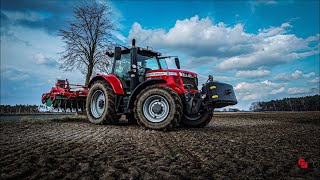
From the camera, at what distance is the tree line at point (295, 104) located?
83.7 meters

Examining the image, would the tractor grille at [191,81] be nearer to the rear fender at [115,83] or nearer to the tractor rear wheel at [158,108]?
the tractor rear wheel at [158,108]

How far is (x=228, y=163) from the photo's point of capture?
240 centimetres

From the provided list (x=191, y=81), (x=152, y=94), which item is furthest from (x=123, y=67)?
(x=191, y=81)

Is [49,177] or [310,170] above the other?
[49,177]

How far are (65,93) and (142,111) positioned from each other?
4713 millimetres

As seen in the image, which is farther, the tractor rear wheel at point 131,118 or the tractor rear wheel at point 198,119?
the tractor rear wheel at point 131,118

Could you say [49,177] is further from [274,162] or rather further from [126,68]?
[126,68]

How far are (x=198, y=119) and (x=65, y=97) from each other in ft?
18.3

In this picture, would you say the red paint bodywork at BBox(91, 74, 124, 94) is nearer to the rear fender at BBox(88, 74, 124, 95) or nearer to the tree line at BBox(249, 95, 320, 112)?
the rear fender at BBox(88, 74, 124, 95)

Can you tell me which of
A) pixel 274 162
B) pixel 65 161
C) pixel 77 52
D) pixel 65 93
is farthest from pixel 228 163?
pixel 77 52

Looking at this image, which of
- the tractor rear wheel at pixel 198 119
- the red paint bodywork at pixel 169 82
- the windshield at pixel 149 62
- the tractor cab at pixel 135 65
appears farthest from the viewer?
the windshield at pixel 149 62

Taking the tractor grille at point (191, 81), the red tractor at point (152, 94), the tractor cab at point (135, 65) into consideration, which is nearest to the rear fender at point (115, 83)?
the red tractor at point (152, 94)

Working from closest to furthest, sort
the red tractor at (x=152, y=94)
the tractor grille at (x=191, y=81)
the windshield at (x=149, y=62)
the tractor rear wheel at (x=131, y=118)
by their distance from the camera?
the red tractor at (x=152, y=94)
the tractor grille at (x=191, y=81)
the windshield at (x=149, y=62)
the tractor rear wheel at (x=131, y=118)

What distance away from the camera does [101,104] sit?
734 centimetres
